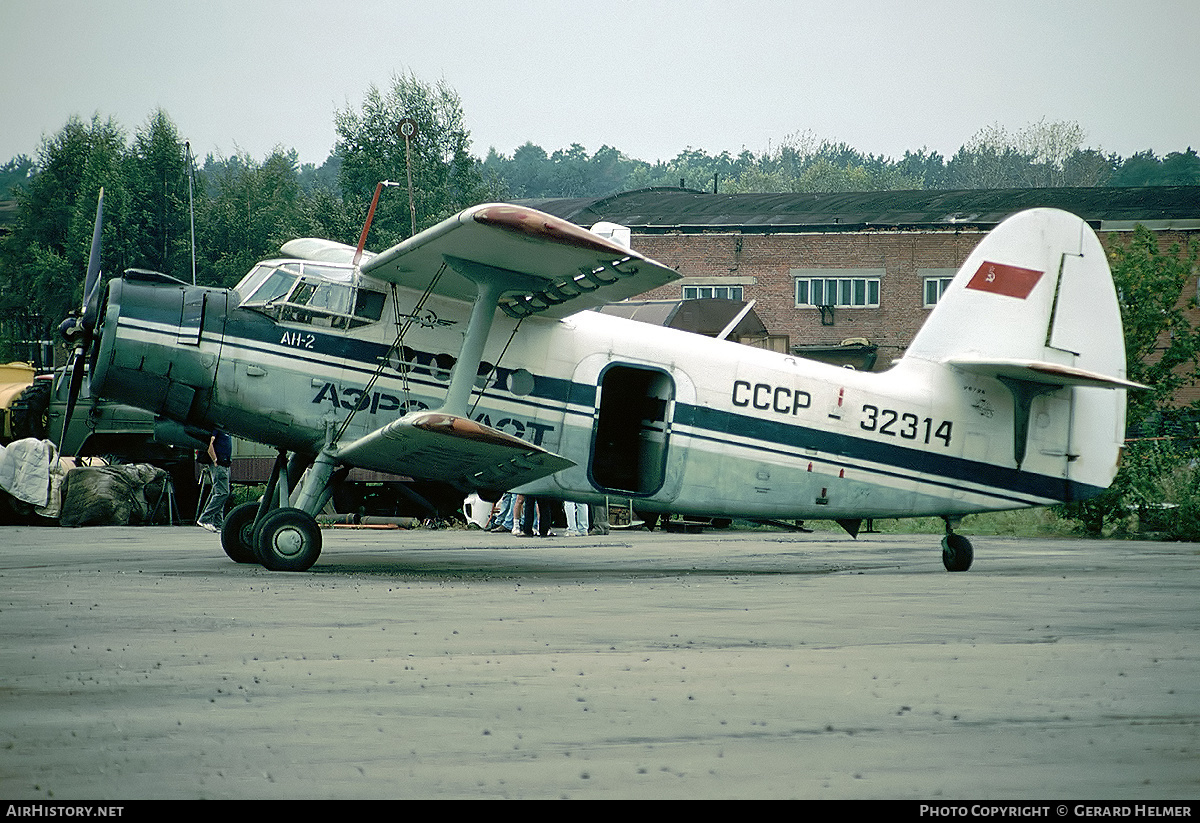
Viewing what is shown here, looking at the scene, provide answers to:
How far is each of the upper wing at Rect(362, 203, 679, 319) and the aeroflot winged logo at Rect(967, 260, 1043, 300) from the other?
4.60 meters

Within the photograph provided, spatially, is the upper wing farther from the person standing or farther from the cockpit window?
the person standing

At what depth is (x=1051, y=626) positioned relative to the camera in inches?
307

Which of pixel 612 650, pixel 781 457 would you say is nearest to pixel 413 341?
pixel 781 457

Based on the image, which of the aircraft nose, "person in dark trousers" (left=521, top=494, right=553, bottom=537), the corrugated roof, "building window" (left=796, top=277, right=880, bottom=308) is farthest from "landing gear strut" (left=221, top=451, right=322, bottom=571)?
"building window" (left=796, top=277, right=880, bottom=308)

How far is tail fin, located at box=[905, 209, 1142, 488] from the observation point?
46.4 ft

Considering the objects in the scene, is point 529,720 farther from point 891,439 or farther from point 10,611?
point 891,439

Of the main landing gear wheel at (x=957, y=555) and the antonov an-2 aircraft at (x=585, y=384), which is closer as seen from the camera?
the antonov an-2 aircraft at (x=585, y=384)

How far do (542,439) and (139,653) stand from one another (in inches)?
268

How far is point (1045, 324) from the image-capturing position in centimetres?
1420

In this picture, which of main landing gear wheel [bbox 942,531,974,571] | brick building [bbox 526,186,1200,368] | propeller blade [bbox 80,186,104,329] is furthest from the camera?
brick building [bbox 526,186,1200,368]

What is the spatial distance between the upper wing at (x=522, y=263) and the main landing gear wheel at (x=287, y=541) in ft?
8.57

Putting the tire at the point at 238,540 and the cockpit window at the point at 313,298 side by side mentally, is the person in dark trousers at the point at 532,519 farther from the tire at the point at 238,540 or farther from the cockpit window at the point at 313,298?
the cockpit window at the point at 313,298

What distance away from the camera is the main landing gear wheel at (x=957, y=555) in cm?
1338

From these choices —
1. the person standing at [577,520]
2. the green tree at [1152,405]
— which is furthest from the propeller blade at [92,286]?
the green tree at [1152,405]
